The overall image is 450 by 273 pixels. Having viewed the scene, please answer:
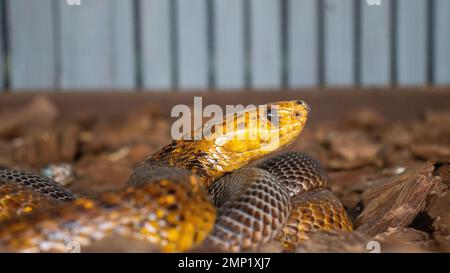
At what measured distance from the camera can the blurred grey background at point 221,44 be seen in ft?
24.2

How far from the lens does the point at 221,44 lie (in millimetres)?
7555

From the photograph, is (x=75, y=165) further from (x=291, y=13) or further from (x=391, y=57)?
(x=391, y=57)

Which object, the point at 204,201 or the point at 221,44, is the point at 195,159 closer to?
the point at 204,201

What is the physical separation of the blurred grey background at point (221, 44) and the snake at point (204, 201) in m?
4.34

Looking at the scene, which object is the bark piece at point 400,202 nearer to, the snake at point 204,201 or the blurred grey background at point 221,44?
the snake at point 204,201

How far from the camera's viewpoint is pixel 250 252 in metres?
2.28

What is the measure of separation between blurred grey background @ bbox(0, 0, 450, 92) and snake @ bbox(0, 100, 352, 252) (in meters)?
4.34

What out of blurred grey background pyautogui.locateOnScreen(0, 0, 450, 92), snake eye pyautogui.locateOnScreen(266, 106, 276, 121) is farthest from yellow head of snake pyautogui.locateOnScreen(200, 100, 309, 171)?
blurred grey background pyautogui.locateOnScreen(0, 0, 450, 92)

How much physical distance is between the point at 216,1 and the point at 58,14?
212cm

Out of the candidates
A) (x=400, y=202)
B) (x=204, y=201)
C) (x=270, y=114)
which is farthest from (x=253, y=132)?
(x=400, y=202)

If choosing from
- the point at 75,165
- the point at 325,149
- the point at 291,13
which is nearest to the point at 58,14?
the point at 75,165

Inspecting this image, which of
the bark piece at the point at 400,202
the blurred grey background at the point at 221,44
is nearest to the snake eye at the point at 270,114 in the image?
the bark piece at the point at 400,202

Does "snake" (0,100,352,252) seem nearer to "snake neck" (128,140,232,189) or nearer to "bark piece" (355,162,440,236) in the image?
"snake neck" (128,140,232,189)

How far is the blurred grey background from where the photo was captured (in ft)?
24.2
